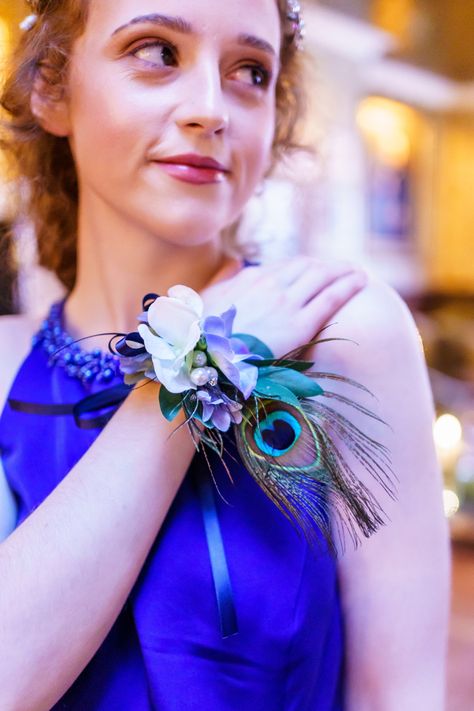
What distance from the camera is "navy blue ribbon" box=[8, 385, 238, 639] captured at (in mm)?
893

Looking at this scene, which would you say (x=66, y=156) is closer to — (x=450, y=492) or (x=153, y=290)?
(x=153, y=290)

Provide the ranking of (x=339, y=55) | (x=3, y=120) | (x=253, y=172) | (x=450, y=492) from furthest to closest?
(x=339, y=55) < (x=450, y=492) < (x=3, y=120) < (x=253, y=172)

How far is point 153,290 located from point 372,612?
0.55 meters

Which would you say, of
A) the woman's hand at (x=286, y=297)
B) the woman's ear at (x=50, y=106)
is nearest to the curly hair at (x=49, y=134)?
the woman's ear at (x=50, y=106)

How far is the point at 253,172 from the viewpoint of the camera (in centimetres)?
105

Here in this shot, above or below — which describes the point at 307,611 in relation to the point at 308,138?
below

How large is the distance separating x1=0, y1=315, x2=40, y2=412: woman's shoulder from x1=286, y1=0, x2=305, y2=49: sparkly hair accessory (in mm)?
616

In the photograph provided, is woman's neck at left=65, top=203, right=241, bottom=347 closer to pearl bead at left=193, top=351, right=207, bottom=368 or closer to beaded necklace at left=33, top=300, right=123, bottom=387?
beaded necklace at left=33, top=300, right=123, bottom=387

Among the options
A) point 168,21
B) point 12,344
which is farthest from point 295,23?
point 12,344

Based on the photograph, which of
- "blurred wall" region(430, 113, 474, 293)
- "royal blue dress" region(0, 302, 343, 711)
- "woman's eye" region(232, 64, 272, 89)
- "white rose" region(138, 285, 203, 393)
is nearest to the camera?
"white rose" region(138, 285, 203, 393)

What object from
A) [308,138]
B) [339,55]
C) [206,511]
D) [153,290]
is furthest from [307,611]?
[339,55]

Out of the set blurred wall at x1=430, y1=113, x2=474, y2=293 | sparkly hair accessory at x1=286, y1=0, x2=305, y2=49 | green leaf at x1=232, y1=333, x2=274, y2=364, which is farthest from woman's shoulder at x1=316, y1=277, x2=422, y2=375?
blurred wall at x1=430, y1=113, x2=474, y2=293

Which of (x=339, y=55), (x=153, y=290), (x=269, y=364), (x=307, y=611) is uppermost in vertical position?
(x=339, y=55)

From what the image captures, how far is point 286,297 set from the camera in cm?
102
